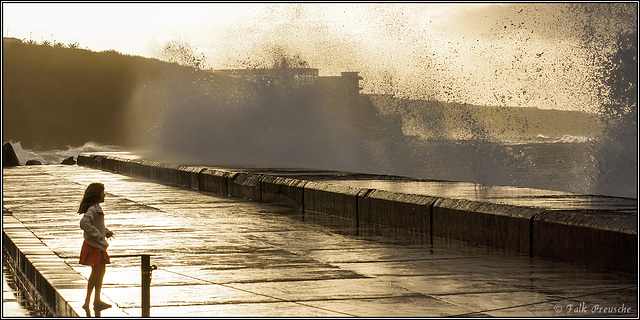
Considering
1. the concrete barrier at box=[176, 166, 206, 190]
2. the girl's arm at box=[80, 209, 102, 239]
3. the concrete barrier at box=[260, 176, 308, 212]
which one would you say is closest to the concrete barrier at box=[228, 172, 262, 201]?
the concrete barrier at box=[260, 176, 308, 212]

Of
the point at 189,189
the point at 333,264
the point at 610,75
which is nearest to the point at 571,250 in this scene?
the point at 333,264

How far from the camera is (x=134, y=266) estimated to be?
806 cm

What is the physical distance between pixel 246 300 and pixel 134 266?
6.32 ft

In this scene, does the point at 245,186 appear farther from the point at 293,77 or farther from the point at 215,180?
the point at 293,77

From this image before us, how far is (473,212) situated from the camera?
31.4 ft

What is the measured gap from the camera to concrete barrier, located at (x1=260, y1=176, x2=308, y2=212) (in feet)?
46.1

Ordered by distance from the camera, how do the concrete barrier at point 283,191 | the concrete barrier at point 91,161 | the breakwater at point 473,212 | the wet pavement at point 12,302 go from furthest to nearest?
the concrete barrier at point 91,161 < the concrete barrier at point 283,191 < the breakwater at point 473,212 < the wet pavement at point 12,302

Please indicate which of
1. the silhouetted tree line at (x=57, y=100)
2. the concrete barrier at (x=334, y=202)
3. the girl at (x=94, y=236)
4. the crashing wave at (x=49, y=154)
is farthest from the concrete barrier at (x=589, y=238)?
the silhouetted tree line at (x=57, y=100)

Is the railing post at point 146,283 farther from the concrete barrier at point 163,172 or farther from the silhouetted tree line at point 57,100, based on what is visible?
the silhouetted tree line at point 57,100

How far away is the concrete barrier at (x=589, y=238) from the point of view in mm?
7512

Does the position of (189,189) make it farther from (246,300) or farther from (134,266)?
(246,300)

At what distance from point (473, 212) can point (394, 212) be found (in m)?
1.71

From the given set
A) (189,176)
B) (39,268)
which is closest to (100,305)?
(39,268)

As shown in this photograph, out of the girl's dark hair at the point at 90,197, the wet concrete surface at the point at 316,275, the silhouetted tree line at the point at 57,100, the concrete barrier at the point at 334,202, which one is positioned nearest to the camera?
the wet concrete surface at the point at 316,275
